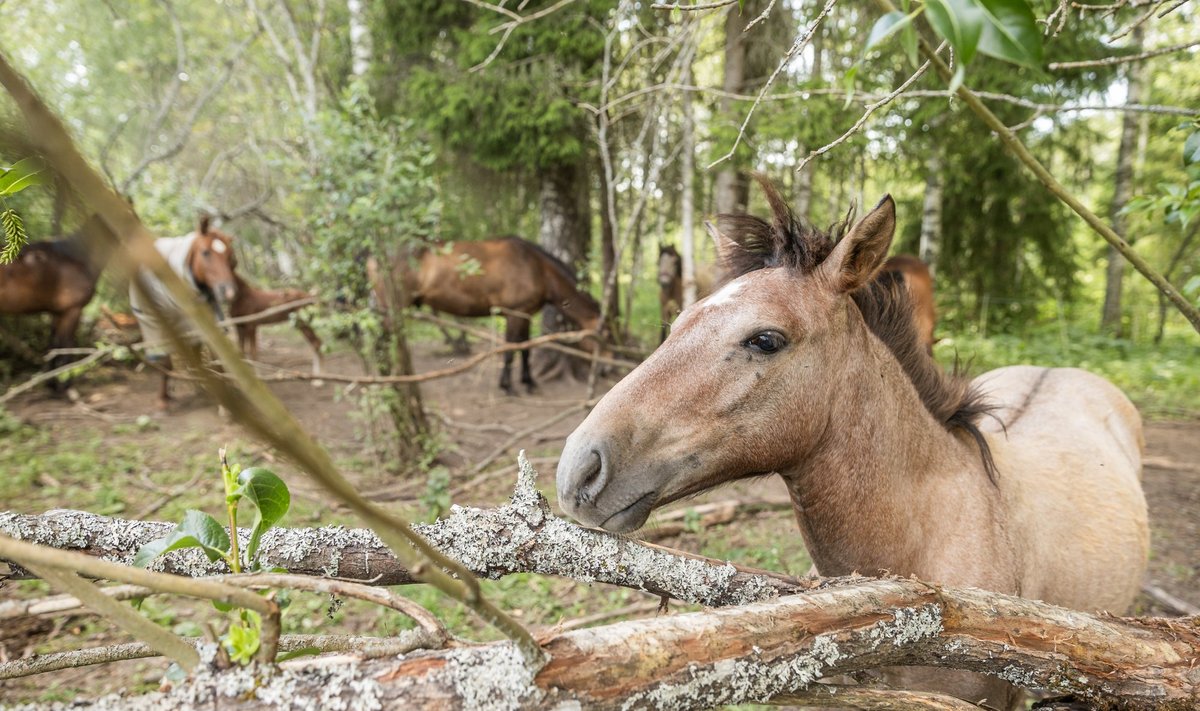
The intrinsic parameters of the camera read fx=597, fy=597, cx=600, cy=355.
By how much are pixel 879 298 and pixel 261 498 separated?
201 centimetres

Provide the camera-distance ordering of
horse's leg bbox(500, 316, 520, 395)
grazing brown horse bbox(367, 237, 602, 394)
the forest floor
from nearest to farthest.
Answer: the forest floor → horse's leg bbox(500, 316, 520, 395) → grazing brown horse bbox(367, 237, 602, 394)

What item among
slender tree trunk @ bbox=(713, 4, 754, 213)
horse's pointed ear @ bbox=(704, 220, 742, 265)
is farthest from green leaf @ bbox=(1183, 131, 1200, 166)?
slender tree trunk @ bbox=(713, 4, 754, 213)

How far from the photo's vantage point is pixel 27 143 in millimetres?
414

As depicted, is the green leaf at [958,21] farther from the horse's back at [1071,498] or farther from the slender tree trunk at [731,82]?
the slender tree trunk at [731,82]

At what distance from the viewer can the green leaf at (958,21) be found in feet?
2.41

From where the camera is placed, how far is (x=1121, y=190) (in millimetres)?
10977

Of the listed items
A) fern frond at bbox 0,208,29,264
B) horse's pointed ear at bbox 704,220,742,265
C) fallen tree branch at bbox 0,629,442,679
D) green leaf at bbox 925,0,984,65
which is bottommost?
fallen tree branch at bbox 0,629,442,679

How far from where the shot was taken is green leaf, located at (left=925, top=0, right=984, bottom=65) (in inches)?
29.0

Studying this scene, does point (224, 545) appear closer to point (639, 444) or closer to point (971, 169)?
point (639, 444)

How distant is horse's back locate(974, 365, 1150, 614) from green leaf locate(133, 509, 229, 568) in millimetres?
2392

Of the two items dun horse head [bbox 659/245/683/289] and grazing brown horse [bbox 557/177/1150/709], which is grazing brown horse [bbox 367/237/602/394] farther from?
grazing brown horse [bbox 557/177/1150/709]

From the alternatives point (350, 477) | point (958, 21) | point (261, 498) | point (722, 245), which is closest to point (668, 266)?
point (350, 477)

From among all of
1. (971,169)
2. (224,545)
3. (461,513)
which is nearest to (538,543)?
(461,513)

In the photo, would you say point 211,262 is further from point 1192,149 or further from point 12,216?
point 1192,149
